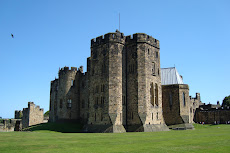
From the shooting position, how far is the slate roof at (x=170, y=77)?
51.0 m

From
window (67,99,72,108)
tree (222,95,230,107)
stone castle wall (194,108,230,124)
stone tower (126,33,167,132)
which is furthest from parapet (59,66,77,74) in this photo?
tree (222,95,230,107)

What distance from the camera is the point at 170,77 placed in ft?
171

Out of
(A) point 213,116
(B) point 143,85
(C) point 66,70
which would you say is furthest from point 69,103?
(A) point 213,116

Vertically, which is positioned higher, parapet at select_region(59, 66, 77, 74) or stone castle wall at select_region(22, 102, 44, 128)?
parapet at select_region(59, 66, 77, 74)

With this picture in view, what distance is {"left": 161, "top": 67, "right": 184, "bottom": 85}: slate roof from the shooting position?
167 ft

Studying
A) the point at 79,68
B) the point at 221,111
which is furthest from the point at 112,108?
the point at 221,111

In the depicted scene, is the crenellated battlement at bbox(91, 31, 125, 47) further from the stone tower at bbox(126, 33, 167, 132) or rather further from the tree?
the tree

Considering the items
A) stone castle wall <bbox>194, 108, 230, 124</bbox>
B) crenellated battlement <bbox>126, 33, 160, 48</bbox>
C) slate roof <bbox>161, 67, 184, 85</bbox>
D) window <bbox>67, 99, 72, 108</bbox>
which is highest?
crenellated battlement <bbox>126, 33, 160, 48</bbox>

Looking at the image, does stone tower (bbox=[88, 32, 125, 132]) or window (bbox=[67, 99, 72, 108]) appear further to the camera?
window (bbox=[67, 99, 72, 108])

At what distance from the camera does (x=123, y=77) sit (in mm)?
42156

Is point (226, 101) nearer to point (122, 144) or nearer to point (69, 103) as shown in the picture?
point (69, 103)

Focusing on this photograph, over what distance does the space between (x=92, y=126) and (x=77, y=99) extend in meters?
13.5

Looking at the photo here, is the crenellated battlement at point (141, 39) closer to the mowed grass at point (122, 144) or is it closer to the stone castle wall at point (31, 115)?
the mowed grass at point (122, 144)

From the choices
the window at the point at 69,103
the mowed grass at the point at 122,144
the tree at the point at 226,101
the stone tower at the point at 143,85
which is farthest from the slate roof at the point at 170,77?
the tree at the point at 226,101
